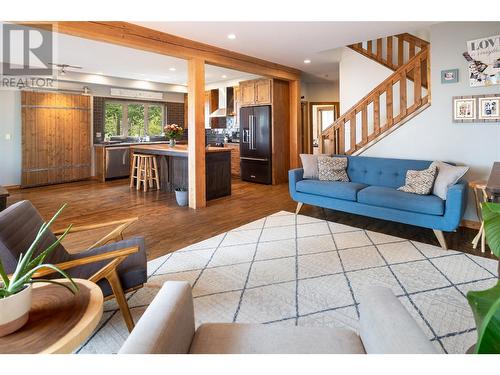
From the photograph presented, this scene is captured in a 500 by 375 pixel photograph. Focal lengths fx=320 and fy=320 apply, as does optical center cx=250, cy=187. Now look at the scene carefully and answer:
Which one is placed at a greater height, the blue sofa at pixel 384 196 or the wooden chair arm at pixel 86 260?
the blue sofa at pixel 384 196

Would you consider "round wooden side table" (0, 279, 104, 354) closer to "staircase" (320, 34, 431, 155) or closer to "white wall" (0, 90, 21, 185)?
"staircase" (320, 34, 431, 155)

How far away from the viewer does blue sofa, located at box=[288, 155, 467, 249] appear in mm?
3383

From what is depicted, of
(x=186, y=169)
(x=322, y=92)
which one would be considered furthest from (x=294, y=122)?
(x=186, y=169)

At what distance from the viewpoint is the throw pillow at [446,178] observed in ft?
11.4

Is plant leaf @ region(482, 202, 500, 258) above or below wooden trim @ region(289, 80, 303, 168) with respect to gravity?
below

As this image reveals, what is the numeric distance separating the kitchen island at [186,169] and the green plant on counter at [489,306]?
5.03m

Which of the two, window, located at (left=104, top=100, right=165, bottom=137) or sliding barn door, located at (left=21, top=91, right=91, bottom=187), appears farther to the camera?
window, located at (left=104, top=100, right=165, bottom=137)

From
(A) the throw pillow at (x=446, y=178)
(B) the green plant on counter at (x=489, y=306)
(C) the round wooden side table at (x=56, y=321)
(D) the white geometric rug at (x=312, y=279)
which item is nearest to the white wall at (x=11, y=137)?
(D) the white geometric rug at (x=312, y=279)

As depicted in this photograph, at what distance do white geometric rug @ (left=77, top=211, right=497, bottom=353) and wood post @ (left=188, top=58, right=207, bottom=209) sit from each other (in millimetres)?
1571

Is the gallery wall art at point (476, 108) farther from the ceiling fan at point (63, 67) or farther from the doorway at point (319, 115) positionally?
the ceiling fan at point (63, 67)

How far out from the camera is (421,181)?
380 centimetres

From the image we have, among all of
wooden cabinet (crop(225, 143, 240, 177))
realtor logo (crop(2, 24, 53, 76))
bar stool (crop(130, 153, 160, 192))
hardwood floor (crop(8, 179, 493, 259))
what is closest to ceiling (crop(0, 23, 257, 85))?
realtor logo (crop(2, 24, 53, 76))

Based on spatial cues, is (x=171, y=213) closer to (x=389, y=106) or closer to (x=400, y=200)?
(x=400, y=200)

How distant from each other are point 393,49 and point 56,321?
6.19 m
